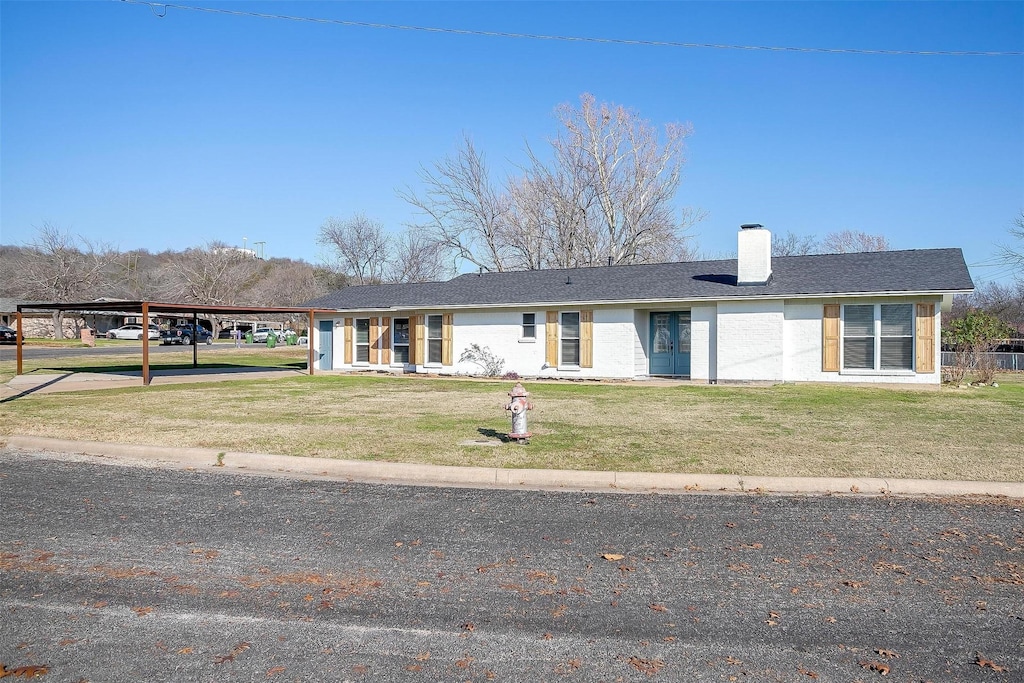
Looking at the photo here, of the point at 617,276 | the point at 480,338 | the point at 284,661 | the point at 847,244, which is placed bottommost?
the point at 284,661

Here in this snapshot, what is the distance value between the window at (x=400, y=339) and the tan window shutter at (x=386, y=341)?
18cm

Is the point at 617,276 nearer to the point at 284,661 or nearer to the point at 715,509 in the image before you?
the point at 715,509

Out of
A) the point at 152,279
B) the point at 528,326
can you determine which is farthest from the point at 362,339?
the point at 152,279

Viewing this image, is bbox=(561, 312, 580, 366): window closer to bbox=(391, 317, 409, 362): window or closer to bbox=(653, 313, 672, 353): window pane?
bbox=(653, 313, 672, 353): window pane

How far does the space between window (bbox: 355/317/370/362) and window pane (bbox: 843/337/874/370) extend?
1581 cm

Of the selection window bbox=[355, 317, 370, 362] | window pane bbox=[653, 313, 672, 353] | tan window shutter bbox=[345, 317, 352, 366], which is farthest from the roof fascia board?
window pane bbox=[653, 313, 672, 353]

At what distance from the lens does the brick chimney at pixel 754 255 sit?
21125 millimetres

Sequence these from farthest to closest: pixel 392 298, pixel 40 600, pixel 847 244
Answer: pixel 847 244
pixel 392 298
pixel 40 600

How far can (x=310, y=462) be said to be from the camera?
877 centimetres

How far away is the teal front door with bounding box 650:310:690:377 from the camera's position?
23.0 meters

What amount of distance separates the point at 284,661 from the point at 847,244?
64.1m

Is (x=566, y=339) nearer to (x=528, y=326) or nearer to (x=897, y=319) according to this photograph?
(x=528, y=326)

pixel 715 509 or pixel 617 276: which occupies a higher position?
pixel 617 276

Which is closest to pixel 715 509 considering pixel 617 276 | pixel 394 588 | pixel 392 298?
pixel 394 588
